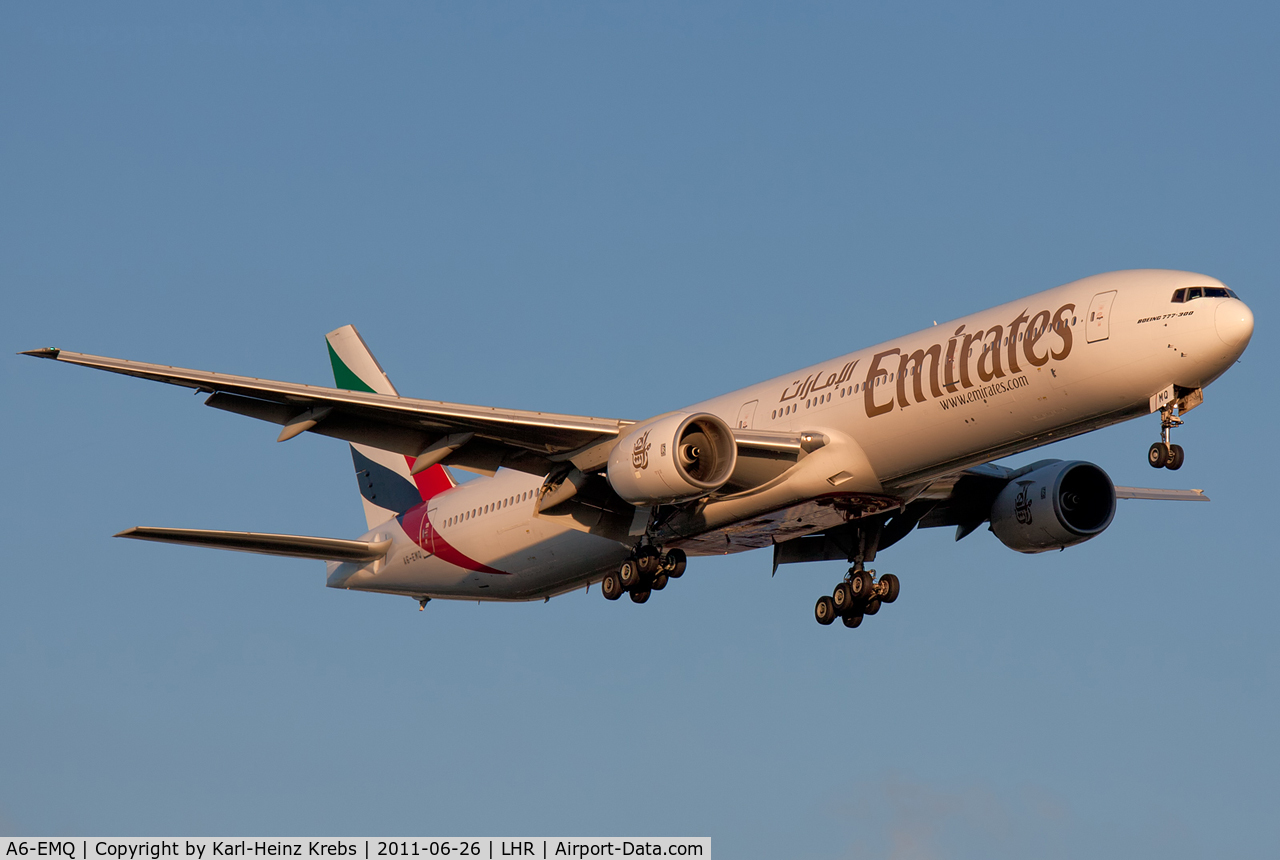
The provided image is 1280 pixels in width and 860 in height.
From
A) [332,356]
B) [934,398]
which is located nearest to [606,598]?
[934,398]

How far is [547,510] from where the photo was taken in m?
36.1

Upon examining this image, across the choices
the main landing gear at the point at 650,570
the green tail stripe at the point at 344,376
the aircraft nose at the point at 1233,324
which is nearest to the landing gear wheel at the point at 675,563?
the main landing gear at the point at 650,570

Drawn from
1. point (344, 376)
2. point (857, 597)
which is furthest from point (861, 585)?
point (344, 376)

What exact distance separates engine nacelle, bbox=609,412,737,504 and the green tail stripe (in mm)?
16041

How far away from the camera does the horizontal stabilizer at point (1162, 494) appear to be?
43094 millimetres

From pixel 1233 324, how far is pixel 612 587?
14375 millimetres

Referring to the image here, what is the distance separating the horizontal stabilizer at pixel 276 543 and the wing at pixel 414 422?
372 centimetres

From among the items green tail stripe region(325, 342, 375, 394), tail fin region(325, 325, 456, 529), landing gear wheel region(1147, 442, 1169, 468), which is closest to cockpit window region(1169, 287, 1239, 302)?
landing gear wheel region(1147, 442, 1169, 468)

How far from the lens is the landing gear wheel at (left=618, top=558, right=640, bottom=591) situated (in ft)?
117

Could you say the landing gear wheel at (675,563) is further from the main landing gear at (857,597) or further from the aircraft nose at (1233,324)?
the aircraft nose at (1233,324)

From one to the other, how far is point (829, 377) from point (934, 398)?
3094mm

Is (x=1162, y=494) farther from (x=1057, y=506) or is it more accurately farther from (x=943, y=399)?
(x=943, y=399)

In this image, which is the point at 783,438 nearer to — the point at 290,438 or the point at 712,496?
the point at 712,496

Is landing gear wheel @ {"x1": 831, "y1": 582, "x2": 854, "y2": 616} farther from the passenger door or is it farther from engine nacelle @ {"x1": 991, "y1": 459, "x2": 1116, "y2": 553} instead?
the passenger door
